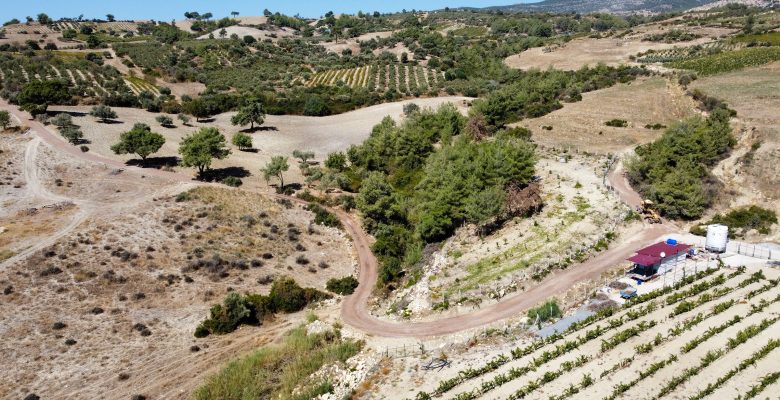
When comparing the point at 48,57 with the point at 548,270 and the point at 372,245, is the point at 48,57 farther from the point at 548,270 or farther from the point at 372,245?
the point at 548,270

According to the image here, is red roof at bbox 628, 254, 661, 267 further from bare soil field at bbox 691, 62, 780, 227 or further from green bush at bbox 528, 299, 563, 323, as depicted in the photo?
bare soil field at bbox 691, 62, 780, 227

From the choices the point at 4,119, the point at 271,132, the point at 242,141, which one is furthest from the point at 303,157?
the point at 4,119

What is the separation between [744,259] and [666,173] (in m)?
15.2

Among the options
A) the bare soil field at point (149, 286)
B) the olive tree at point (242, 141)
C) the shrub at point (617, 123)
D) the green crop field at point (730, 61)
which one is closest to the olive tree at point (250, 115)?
the olive tree at point (242, 141)

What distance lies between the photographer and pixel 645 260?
36406mm

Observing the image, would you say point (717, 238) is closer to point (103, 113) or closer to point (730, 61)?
point (103, 113)

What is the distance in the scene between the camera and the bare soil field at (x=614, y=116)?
2867 inches

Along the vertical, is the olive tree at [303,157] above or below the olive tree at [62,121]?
below

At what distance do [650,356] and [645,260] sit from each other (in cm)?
955

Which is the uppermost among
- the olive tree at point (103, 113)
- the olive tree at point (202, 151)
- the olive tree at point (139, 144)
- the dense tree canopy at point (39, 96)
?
the dense tree canopy at point (39, 96)

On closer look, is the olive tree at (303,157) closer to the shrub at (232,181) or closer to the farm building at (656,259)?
the shrub at (232,181)

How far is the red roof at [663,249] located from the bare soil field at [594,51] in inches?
3749

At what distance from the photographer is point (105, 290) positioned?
Answer: 4291 centimetres

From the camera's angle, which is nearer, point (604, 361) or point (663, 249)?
point (604, 361)
